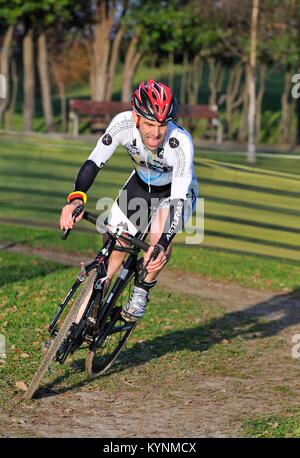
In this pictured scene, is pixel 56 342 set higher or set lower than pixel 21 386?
higher

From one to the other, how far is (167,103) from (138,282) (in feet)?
4.45

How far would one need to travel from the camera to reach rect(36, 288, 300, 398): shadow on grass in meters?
7.64

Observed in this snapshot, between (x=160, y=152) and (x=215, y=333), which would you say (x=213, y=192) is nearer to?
(x=215, y=333)

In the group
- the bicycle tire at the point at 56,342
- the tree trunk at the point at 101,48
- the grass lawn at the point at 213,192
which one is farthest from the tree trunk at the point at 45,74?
the bicycle tire at the point at 56,342

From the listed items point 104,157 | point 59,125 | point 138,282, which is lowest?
point 59,125

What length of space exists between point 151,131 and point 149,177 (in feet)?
1.97

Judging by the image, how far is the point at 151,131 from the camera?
670 cm

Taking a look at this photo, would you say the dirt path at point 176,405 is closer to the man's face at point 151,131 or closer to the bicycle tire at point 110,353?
the bicycle tire at point 110,353

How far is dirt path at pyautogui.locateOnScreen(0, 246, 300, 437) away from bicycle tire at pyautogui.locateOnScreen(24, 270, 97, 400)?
114 mm

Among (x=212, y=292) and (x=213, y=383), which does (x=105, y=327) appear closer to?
(x=213, y=383)

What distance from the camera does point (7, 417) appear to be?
615cm

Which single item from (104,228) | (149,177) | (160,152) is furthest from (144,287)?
(160,152)

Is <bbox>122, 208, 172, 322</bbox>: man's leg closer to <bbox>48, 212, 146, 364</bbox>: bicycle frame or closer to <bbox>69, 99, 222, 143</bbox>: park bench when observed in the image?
<bbox>48, 212, 146, 364</bbox>: bicycle frame
